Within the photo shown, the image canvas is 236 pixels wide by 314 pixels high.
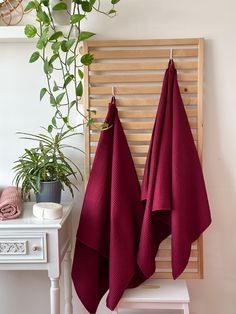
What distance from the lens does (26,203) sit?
74.0 inches

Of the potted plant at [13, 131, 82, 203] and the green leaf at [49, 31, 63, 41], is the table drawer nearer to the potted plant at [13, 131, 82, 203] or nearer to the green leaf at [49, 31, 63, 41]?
the potted plant at [13, 131, 82, 203]

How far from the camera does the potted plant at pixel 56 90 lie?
1627 millimetres

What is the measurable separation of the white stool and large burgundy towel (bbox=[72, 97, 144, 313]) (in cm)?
5

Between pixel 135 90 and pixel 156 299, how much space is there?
0.93 metres

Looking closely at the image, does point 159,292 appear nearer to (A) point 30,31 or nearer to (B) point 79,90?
(B) point 79,90

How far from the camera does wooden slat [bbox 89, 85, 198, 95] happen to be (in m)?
1.82

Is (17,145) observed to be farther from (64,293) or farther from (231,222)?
(231,222)

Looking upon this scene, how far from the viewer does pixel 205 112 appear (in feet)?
6.16

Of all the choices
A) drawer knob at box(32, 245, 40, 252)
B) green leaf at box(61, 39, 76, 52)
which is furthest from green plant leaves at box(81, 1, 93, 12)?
drawer knob at box(32, 245, 40, 252)

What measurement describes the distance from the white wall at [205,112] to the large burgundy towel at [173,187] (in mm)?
180

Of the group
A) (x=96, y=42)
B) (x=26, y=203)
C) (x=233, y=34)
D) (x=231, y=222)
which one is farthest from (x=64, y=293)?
(x=233, y=34)

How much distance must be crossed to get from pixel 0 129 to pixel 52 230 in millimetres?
650

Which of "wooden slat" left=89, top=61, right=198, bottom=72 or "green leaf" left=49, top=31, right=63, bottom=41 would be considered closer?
"green leaf" left=49, top=31, right=63, bottom=41

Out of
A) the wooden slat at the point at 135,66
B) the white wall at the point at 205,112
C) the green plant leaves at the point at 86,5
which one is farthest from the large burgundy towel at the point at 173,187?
the green plant leaves at the point at 86,5
